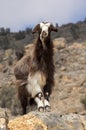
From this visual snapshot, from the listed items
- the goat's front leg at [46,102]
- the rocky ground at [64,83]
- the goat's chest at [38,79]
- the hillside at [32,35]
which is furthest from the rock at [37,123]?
the hillside at [32,35]

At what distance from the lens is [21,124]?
10.7 meters

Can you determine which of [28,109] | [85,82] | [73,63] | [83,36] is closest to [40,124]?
[28,109]

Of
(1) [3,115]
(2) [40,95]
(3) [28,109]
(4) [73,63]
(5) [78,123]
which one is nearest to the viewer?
(1) [3,115]

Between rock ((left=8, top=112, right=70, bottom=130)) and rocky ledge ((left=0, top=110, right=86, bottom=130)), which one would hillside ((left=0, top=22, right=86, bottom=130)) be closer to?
rocky ledge ((left=0, top=110, right=86, bottom=130))

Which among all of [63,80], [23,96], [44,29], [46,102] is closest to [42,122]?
[46,102]

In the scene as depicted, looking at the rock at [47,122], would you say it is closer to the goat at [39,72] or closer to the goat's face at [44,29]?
the goat at [39,72]

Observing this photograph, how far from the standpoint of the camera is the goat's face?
13570 millimetres

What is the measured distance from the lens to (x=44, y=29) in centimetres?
1359

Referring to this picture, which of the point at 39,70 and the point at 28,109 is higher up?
the point at 39,70

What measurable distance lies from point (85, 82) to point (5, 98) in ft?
17.7

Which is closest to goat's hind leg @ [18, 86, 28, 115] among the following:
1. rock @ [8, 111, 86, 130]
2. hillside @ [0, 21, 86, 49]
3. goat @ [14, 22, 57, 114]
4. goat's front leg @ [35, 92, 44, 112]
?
goat @ [14, 22, 57, 114]

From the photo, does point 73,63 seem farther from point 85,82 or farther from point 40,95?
point 40,95

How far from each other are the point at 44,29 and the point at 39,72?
43.0 inches

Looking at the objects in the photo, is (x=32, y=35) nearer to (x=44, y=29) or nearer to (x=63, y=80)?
(x=63, y=80)
